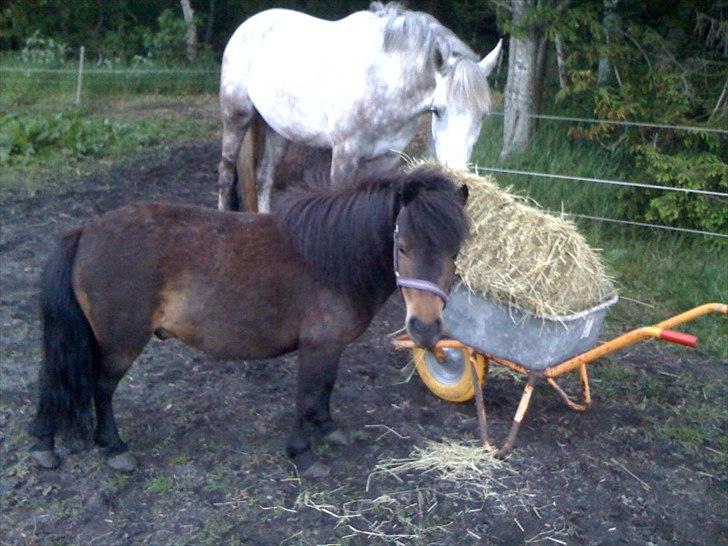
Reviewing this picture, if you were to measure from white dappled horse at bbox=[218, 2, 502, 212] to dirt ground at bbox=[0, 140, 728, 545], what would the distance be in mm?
1330

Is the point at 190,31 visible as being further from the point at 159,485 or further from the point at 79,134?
the point at 159,485

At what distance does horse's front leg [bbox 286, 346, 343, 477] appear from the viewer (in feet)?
12.1

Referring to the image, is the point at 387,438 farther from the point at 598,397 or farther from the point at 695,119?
the point at 695,119

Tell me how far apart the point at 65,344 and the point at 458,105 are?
2.74 meters

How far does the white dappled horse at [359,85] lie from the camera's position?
5.30 m

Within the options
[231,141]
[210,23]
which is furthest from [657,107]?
[210,23]

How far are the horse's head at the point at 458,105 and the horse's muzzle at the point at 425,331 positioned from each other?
81.7 inches

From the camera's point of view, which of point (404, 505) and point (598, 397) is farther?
point (598, 397)

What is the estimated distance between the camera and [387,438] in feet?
13.7

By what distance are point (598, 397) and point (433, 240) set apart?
1953mm

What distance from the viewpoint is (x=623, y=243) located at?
22.8 ft

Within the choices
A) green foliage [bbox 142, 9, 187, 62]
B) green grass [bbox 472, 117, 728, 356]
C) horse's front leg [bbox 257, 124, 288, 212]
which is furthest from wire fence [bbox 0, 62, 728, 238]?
green grass [bbox 472, 117, 728, 356]

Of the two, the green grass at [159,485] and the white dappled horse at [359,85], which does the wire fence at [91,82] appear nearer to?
the white dappled horse at [359,85]

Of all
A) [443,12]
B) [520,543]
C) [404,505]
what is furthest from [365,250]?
[443,12]
